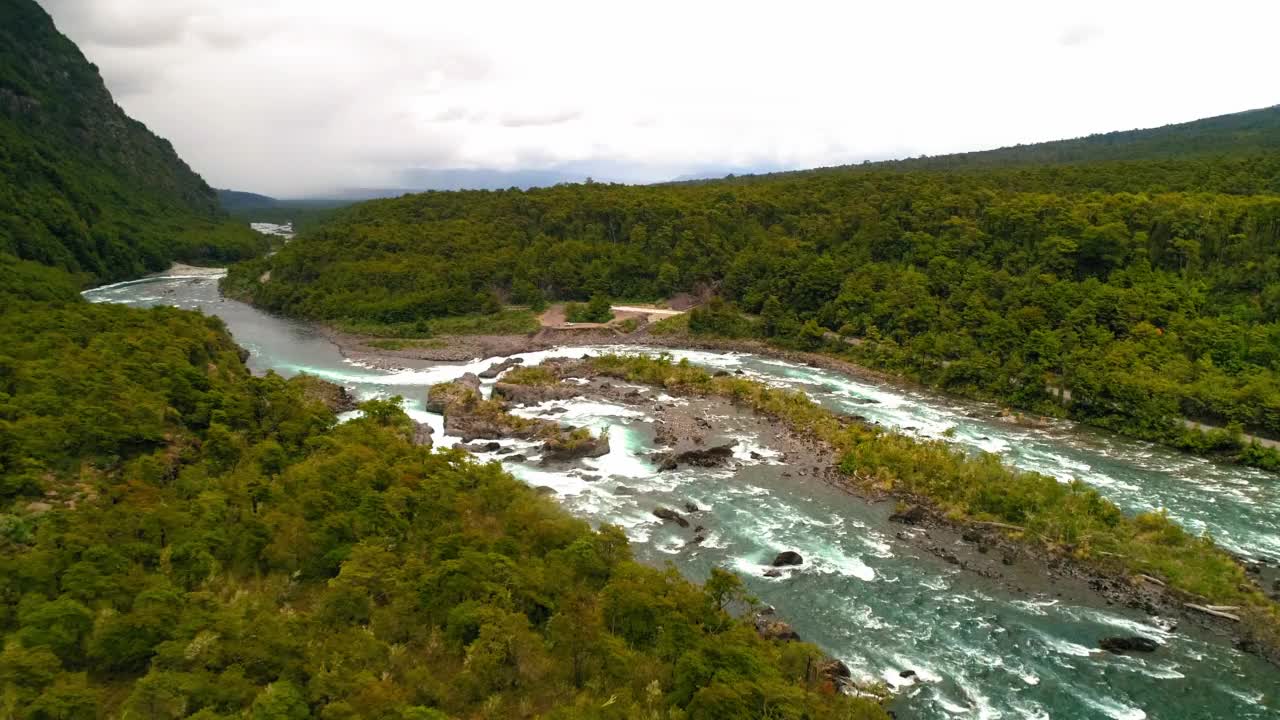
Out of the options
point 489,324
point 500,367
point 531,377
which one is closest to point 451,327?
point 489,324

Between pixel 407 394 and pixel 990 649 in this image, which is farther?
pixel 407 394

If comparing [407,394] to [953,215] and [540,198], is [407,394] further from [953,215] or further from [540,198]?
[540,198]

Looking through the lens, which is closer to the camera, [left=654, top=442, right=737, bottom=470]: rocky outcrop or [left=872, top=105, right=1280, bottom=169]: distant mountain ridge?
[left=654, top=442, right=737, bottom=470]: rocky outcrop

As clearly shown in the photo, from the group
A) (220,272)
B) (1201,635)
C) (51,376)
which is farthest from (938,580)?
(220,272)

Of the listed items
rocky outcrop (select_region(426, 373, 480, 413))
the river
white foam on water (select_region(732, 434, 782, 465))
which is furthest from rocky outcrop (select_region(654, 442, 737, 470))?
rocky outcrop (select_region(426, 373, 480, 413))

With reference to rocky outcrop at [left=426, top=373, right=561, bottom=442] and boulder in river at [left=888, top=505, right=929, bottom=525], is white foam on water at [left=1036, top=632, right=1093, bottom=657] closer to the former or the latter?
boulder in river at [left=888, top=505, right=929, bottom=525]

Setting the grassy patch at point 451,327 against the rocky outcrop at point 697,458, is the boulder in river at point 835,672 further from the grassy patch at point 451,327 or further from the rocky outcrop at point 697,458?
the grassy patch at point 451,327

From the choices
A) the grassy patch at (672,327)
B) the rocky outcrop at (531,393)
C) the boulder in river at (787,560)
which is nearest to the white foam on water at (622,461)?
the rocky outcrop at (531,393)

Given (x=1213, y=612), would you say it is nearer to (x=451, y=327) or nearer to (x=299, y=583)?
(x=299, y=583)
